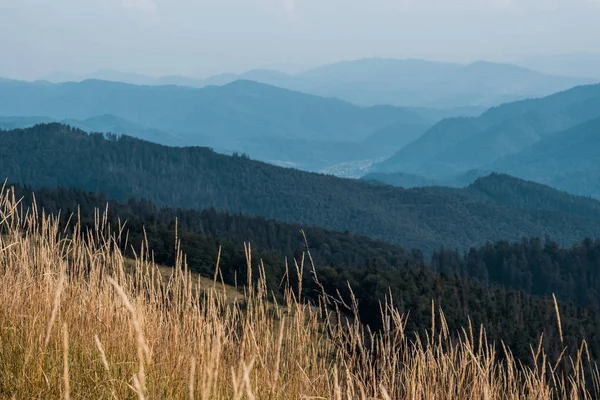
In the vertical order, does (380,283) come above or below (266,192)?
above

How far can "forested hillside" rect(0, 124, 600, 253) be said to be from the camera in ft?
517

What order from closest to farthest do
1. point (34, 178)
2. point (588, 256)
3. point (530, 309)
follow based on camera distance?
point (530, 309) < point (588, 256) < point (34, 178)

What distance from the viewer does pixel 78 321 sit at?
4.27 m

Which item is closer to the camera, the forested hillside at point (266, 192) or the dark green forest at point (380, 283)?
the dark green forest at point (380, 283)

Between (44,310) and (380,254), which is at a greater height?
(44,310)

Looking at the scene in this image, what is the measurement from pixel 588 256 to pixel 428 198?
76255 millimetres

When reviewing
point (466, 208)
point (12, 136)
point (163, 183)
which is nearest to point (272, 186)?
point (163, 183)

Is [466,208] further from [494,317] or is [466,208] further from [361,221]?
[494,317]

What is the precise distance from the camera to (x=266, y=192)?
575 ft

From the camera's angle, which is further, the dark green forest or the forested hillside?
the forested hillside

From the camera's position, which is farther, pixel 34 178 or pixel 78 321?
pixel 34 178

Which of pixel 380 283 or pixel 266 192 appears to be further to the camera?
pixel 266 192

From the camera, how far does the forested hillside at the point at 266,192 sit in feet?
517

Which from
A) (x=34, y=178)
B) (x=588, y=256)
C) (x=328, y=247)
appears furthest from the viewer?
(x=34, y=178)
